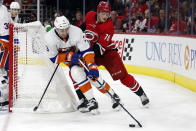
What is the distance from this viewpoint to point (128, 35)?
912 cm

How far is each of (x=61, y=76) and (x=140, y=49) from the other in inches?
157

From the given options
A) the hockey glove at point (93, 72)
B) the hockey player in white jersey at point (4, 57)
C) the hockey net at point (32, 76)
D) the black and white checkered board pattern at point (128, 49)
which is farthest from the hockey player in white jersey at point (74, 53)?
the black and white checkered board pattern at point (128, 49)

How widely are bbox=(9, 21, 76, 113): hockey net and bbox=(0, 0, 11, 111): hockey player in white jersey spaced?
11cm

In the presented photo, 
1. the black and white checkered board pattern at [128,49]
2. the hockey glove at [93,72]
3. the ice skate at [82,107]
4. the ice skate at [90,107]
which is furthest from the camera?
the black and white checkered board pattern at [128,49]

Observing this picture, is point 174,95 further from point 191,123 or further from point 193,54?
point 191,123

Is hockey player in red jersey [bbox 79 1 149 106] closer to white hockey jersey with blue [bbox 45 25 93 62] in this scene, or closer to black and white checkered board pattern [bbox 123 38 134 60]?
white hockey jersey with blue [bbox 45 25 93 62]

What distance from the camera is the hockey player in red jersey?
5012 millimetres

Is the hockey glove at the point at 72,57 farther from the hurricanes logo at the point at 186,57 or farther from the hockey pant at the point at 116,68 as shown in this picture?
the hurricanes logo at the point at 186,57

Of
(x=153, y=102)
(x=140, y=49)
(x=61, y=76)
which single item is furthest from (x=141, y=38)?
(x=61, y=76)

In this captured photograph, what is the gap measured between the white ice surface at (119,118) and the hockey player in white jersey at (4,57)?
1.17ft

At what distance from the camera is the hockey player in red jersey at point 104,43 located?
5.01m

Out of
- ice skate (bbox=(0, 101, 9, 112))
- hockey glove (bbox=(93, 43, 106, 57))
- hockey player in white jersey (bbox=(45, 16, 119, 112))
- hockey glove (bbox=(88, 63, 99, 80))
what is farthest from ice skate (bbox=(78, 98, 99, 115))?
ice skate (bbox=(0, 101, 9, 112))

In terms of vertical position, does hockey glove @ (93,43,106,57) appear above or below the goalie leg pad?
above

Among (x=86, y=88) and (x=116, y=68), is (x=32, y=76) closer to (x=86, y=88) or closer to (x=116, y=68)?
(x=86, y=88)
